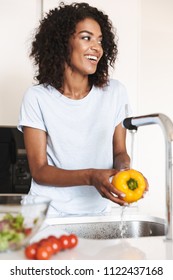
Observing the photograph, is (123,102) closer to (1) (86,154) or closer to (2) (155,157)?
(1) (86,154)

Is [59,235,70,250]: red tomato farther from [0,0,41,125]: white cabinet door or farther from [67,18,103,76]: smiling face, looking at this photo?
[0,0,41,125]: white cabinet door

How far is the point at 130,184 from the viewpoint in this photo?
1.33 meters

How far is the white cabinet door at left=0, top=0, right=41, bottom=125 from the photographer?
99.7 inches

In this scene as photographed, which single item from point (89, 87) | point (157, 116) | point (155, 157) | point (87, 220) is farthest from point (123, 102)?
point (155, 157)

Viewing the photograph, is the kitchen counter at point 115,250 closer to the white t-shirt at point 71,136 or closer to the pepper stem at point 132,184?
the pepper stem at point 132,184

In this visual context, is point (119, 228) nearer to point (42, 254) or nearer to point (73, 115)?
point (73, 115)

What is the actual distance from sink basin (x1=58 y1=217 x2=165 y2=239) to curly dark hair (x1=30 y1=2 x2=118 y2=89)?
21.5 inches

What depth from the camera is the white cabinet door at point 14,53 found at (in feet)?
8.31

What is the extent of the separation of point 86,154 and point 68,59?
38cm

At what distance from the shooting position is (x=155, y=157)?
3041 mm

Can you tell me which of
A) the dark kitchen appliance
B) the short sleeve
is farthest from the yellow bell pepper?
the dark kitchen appliance

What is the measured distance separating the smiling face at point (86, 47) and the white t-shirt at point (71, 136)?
116mm

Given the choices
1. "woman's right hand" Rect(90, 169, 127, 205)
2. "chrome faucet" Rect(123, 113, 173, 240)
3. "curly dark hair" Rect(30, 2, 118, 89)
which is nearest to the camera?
"chrome faucet" Rect(123, 113, 173, 240)

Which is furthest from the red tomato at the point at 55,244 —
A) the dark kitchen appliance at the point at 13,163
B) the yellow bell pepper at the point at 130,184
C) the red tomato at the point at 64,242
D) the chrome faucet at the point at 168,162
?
the dark kitchen appliance at the point at 13,163
